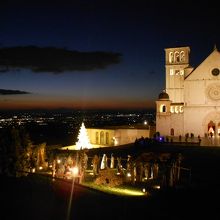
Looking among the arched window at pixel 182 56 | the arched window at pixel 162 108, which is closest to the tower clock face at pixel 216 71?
the arched window at pixel 162 108

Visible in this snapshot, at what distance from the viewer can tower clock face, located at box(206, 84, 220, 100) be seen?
40750mm

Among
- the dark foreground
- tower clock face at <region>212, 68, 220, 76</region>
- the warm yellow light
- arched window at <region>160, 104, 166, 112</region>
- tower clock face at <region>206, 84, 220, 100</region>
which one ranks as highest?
tower clock face at <region>212, 68, 220, 76</region>

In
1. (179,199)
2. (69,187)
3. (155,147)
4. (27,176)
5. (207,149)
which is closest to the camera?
(179,199)

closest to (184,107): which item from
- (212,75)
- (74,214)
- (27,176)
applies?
(212,75)

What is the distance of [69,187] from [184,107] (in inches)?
1035

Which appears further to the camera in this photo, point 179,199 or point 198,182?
point 198,182

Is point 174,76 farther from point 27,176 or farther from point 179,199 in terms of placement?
point 179,199

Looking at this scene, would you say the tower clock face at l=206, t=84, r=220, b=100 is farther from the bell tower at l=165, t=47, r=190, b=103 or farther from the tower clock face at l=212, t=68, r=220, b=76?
the bell tower at l=165, t=47, r=190, b=103

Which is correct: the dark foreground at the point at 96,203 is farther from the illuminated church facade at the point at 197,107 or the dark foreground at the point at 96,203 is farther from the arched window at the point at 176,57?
the arched window at the point at 176,57

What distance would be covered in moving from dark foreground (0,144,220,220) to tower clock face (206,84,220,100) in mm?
22426

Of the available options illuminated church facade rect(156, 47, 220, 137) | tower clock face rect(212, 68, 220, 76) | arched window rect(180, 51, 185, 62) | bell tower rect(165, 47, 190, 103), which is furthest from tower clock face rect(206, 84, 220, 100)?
arched window rect(180, 51, 185, 62)

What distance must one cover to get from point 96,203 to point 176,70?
112 feet

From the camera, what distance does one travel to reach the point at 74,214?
14305mm

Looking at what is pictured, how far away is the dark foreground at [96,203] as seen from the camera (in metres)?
14.1
